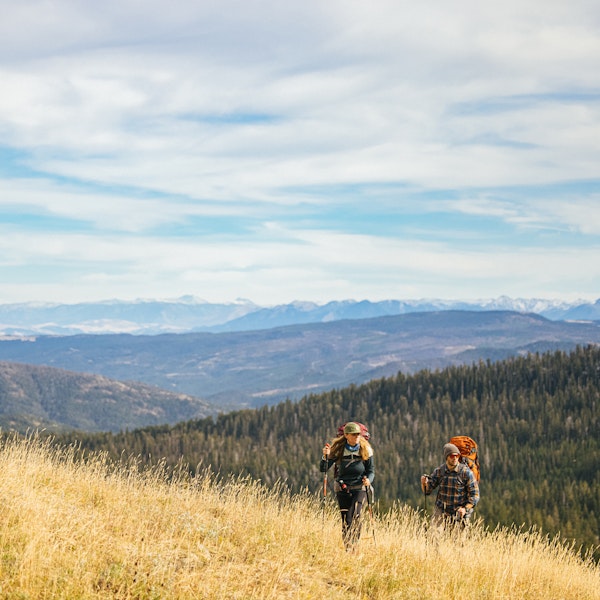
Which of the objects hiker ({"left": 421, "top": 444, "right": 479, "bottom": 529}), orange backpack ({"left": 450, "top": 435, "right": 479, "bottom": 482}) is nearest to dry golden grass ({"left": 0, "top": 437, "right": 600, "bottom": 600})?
hiker ({"left": 421, "top": 444, "right": 479, "bottom": 529})

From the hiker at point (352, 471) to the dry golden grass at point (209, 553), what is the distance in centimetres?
72

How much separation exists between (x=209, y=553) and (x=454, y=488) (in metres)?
7.57

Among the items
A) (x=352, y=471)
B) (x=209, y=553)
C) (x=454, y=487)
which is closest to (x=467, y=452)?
(x=454, y=487)

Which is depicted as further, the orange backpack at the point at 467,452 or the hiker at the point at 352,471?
the orange backpack at the point at 467,452

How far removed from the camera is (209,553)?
12.6 metres

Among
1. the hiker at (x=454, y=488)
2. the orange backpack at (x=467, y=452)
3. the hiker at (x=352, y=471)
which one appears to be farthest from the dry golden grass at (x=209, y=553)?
the orange backpack at (x=467, y=452)

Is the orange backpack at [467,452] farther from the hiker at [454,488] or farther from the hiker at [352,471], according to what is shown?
the hiker at [352,471]

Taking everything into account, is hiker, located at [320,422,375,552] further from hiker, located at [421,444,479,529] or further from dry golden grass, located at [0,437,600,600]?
hiker, located at [421,444,479,529]

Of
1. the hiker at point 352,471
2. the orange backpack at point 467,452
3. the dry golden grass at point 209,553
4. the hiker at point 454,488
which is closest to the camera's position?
the dry golden grass at point 209,553

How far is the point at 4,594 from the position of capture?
9.54 meters

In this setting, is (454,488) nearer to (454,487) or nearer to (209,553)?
(454,487)

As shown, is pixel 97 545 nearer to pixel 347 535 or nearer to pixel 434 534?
pixel 347 535

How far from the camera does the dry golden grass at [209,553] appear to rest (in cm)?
1053

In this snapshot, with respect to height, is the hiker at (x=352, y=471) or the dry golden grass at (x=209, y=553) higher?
the hiker at (x=352, y=471)
